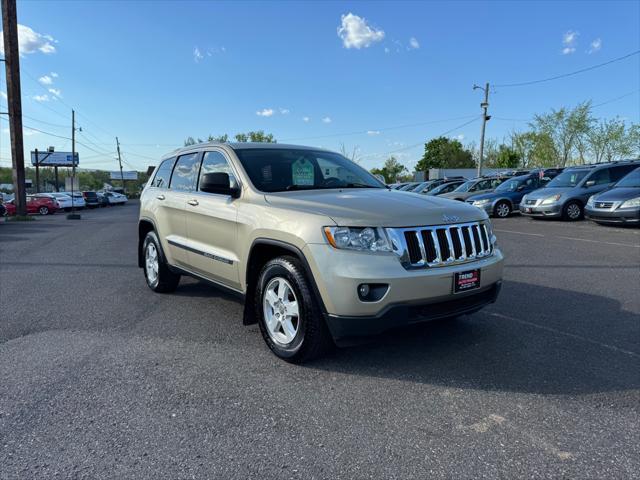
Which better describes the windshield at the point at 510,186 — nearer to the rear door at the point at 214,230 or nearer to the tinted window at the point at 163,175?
the tinted window at the point at 163,175

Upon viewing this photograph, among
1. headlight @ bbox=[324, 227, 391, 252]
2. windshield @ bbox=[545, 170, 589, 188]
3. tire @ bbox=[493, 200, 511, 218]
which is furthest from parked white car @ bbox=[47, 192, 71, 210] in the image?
headlight @ bbox=[324, 227, 391, 252]

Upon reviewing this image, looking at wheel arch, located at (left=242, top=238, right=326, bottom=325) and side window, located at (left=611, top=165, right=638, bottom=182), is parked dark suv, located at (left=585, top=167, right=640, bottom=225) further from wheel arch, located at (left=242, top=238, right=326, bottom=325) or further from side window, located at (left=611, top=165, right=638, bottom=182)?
wheel arch, located at (left=242, top=238, right=326, bottom=325)

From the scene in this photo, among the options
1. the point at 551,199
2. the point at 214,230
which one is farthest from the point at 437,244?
the point at 551,199

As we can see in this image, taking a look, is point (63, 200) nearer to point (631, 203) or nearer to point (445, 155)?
point (631, 203)

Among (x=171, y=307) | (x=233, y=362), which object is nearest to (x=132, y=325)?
(x=171, y=307)

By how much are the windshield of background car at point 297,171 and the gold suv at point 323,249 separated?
1 cm

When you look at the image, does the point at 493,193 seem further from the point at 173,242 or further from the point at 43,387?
the point at 43,387

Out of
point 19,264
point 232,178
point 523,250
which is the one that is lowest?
point 19,264

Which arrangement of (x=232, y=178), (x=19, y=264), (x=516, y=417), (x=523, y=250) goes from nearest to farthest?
1. (x=516, y=417)
2. (x=232, y=178)
3. (x=19, y=264)
4. (x=523, y=250)

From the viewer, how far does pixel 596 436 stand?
247 centimetres

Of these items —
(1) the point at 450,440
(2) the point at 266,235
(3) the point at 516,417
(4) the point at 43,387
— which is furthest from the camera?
(2) the point at 266,235

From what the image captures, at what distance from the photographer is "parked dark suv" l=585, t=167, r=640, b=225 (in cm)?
1121

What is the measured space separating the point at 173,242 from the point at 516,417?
389 centimetres

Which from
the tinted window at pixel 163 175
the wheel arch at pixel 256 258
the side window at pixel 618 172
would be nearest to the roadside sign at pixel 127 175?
the side window at pixel 618 172
